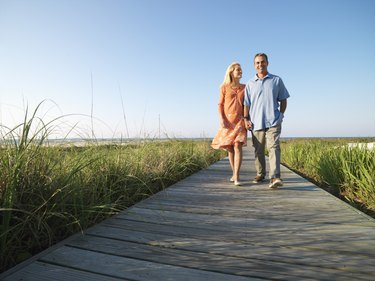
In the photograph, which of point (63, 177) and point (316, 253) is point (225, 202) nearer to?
point (316, 253)

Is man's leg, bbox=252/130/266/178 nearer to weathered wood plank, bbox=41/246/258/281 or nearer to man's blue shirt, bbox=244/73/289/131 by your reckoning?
man's blue shirt, bbox=244/73/289/131

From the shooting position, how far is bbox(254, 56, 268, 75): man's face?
317 cm

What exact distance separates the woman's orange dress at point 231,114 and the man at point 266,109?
0.33 ft

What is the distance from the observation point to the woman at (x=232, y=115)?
129 inches

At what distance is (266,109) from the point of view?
310cm

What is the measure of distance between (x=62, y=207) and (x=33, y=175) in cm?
29

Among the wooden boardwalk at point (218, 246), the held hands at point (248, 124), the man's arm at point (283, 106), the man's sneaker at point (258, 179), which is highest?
the man's arm at point (283, 106)

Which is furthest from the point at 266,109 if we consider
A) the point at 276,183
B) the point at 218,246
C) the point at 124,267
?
the point at 124,267

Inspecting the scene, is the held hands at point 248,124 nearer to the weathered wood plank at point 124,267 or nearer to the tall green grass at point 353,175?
the tall green grass at point 353,175

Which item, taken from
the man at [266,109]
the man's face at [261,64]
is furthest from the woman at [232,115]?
the man's face at [261,64]

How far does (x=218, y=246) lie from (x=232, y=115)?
2320 millimetres

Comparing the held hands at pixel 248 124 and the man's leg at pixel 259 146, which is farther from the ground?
the held hands at pixel 248 124

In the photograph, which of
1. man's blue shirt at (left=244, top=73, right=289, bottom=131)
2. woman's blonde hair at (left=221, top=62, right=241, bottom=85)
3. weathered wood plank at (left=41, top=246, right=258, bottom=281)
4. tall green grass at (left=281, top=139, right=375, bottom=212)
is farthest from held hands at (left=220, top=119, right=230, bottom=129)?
weathered wood plank at (left=41, top=246, right=258, bottom=281)

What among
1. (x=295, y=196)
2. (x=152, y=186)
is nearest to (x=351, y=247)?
(x=295, y=196)
